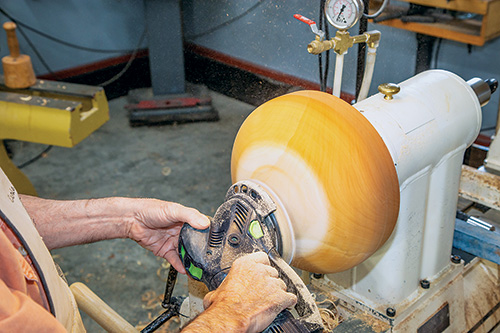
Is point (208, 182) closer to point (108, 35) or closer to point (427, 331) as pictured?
point (108, 35)

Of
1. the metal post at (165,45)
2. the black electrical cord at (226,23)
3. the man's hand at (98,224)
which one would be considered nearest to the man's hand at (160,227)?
the man's hand at (98,224)

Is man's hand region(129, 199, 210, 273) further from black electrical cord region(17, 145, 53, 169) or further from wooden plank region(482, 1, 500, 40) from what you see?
black electrical cord region(17, 145, 53, 169)

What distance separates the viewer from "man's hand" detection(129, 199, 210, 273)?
3.87 ft

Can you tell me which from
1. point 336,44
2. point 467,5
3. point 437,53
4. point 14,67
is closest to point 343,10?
point 336,44

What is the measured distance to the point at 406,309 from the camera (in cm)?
121

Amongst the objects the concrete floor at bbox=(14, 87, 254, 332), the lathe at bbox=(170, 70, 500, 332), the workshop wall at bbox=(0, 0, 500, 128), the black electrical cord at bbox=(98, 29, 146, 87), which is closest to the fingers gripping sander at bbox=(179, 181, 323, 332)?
the lathe at bbox=(170, 70, 500, 332)

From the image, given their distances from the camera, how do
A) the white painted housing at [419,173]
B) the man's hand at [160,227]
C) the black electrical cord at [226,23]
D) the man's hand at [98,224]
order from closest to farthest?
the white painted housing at [419,173] < the man's hand at [160,227] < the man's hand at [98,224] < the black electrical cord at [226,23]

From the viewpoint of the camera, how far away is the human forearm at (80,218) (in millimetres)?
1285

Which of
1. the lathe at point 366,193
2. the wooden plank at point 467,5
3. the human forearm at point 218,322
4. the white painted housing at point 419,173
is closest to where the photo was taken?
the human forearm at point 218,322

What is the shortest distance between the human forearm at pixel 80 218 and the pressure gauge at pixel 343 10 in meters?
0.70

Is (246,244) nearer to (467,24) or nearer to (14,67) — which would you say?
(14,67)

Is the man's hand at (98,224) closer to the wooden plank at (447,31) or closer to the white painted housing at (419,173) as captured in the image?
the white painted housing at (419,173)

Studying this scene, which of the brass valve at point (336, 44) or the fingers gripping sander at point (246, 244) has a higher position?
the brass valve at point (336, 44)

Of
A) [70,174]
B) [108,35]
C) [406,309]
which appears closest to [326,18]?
[406,309]
